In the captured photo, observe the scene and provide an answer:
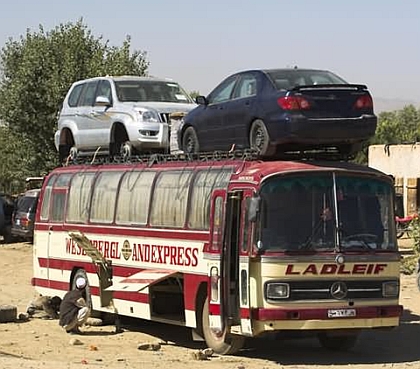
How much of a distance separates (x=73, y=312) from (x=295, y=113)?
5596 millimetres

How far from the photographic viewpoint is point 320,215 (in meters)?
13.6

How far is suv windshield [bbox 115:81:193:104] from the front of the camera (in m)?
19.7

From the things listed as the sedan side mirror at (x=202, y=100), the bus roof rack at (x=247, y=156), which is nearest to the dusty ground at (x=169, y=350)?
the bus roof rack at (x=247, y=156)

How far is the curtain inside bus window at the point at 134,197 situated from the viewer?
1684cm

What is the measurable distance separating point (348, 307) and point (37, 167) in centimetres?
3074

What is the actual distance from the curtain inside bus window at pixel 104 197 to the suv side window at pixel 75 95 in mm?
3305

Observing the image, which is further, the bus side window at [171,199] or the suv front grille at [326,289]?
the bus side window at [171,199]

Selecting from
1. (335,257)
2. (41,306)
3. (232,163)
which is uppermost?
(232,163)

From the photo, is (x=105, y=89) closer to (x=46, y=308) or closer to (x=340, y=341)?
(x=46, y=308)

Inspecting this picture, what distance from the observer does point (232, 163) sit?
14594 millimetres

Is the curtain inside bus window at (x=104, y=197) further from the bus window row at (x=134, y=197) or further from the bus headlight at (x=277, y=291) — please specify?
the bus headlight at (x=277, y=291)

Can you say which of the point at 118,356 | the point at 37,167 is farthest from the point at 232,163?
the point at 37,167

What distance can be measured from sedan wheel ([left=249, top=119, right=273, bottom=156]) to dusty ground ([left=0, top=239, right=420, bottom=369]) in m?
2.77

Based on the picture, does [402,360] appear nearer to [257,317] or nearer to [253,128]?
[257,317]
